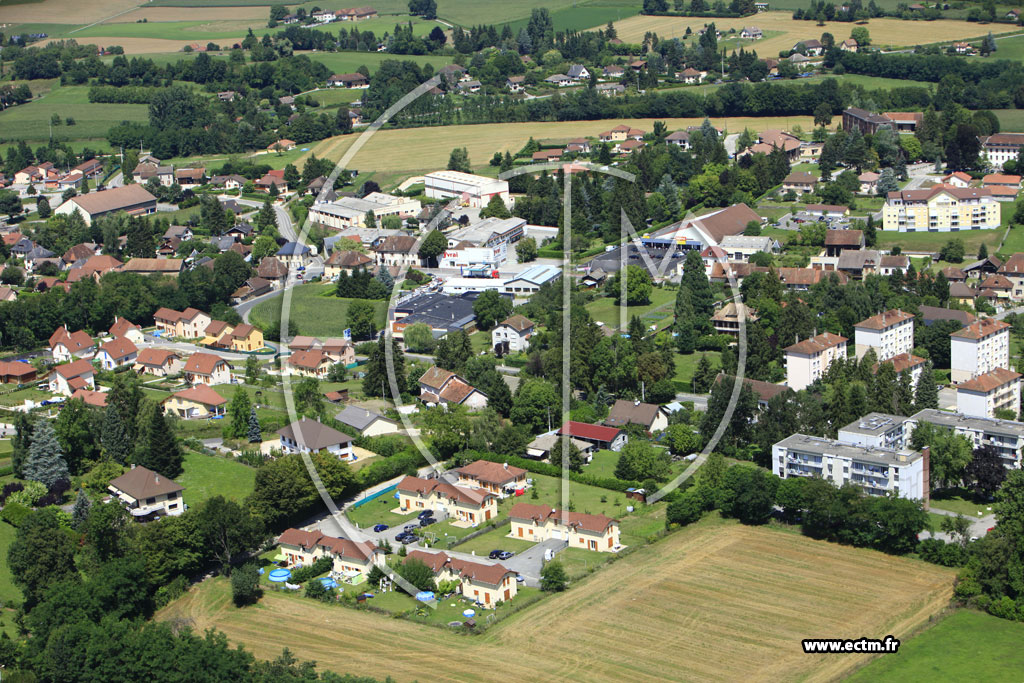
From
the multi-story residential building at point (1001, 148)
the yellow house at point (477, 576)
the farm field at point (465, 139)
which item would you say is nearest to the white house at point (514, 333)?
the yellow house at point (477, 576)

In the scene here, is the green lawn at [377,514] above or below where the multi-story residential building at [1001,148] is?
below

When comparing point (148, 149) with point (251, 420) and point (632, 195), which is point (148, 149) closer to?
point (632, 195)

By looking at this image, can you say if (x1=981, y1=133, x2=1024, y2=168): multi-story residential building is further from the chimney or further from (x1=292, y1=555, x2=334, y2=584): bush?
(x1=292, y1=555, x2=334, y2=584): bush

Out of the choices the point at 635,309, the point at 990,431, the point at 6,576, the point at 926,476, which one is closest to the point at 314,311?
the point at 635,309

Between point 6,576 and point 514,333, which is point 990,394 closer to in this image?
point 514,333

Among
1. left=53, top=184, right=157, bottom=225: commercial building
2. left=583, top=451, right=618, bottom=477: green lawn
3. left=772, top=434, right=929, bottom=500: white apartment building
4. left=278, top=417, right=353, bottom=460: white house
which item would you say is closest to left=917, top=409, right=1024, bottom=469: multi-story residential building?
left=772, top=434, right=929, bottom=500: white apartment building

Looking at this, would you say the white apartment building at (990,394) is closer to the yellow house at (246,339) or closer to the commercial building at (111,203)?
the yellow house at (246,339)

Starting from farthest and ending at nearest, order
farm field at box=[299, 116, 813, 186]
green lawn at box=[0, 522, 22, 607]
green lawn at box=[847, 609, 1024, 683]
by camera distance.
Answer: farm field at box=[299, 116, 813, 186], green lawn at box=[0, 522, 22, 607], green lawn at box=[847, 609, 1024, 683]
